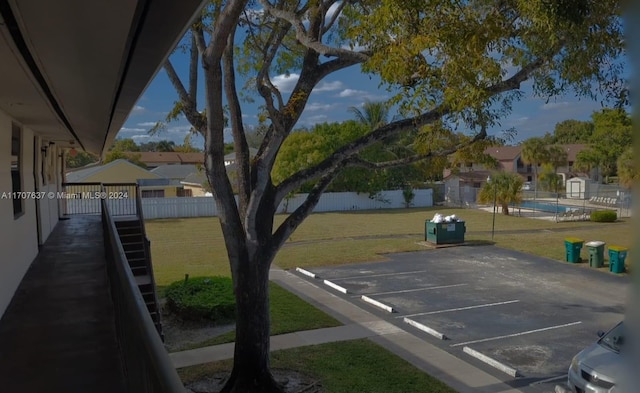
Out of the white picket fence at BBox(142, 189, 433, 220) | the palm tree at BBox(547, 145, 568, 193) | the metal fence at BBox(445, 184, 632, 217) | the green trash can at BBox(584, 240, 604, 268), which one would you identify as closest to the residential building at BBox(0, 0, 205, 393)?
the green trash can at BBox(584, 240, 604, 268)

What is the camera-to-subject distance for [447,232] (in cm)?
2436

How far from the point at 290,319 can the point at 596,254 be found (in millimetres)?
12850

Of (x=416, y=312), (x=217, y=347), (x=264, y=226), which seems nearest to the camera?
(x=264, y=226)

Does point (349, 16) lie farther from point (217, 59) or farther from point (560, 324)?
point (560, 324)

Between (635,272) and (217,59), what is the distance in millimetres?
8061

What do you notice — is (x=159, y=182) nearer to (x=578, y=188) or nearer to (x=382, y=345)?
(x=382, y=345)

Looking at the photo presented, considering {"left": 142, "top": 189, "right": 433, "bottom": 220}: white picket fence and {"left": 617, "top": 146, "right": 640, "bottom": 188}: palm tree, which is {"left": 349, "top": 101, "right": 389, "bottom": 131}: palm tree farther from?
{"left": 617, "top": 146, "right": 640, "bottom": 188}: palm tree

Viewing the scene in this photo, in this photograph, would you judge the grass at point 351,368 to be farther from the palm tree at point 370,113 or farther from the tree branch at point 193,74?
the palm tree at point 370,113

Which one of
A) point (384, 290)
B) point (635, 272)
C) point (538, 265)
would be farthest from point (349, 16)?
point (538, 265)

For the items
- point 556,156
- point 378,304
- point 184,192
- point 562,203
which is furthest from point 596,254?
point 556,156

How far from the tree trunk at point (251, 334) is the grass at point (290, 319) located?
263 cm

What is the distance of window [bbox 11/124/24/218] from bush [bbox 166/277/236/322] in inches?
211

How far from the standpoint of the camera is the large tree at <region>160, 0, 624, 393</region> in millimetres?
6543

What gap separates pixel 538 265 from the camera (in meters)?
19.4
